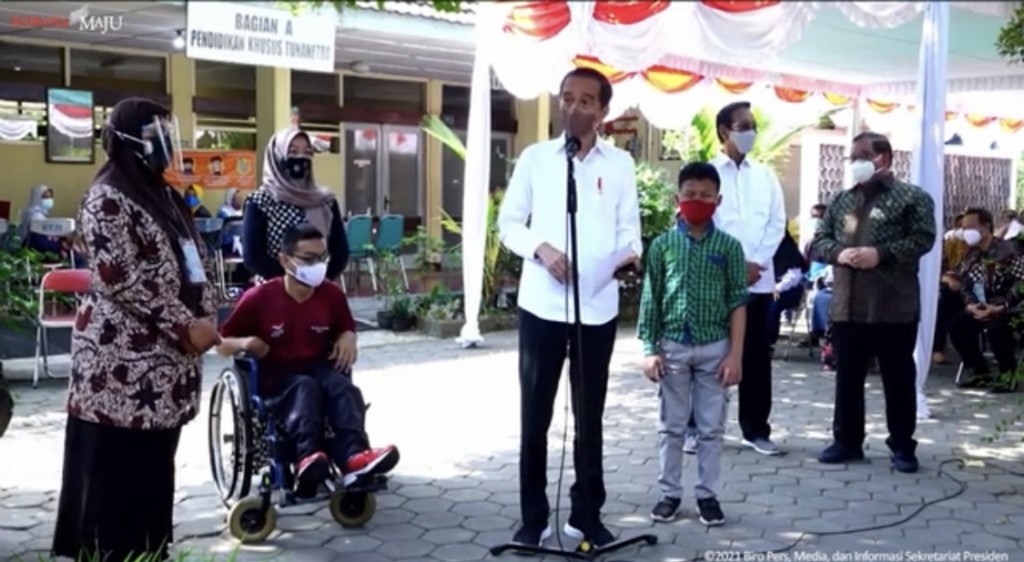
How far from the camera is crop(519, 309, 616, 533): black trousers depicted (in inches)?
163

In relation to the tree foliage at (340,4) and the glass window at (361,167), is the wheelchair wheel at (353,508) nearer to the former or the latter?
the tree foliage at (340,4)

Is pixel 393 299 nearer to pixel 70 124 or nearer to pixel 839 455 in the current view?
pixel 70 124

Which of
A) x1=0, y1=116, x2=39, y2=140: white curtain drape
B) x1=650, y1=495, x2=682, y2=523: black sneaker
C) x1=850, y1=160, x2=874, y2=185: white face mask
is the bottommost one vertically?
x1=650, y1=495, x2=682, y2=523: black sneaker

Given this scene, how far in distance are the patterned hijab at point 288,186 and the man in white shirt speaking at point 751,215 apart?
2.06 m

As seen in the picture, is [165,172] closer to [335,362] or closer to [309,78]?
[335,362]

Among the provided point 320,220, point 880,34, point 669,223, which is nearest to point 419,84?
point 669,223

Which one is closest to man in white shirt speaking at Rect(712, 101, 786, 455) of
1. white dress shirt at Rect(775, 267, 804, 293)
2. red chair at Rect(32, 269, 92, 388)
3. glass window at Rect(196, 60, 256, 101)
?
white dress shirt at Rect(775, 267, 804, 293)

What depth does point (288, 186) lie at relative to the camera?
489 cm

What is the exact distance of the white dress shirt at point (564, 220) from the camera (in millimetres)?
4102

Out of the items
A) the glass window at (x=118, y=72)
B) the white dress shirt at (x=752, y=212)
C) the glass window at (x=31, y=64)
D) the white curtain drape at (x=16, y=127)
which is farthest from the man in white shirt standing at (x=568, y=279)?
the glass window at (x=118, y=72)

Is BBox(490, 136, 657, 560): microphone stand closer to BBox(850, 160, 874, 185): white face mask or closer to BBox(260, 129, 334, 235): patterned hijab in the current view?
BBox(260, 129, 334, 235): patterned hijab

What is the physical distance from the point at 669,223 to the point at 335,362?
757cm

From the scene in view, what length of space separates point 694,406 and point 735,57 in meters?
2.11

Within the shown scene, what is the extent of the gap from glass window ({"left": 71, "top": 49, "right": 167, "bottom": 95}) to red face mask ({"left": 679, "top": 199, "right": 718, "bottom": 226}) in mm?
11743
